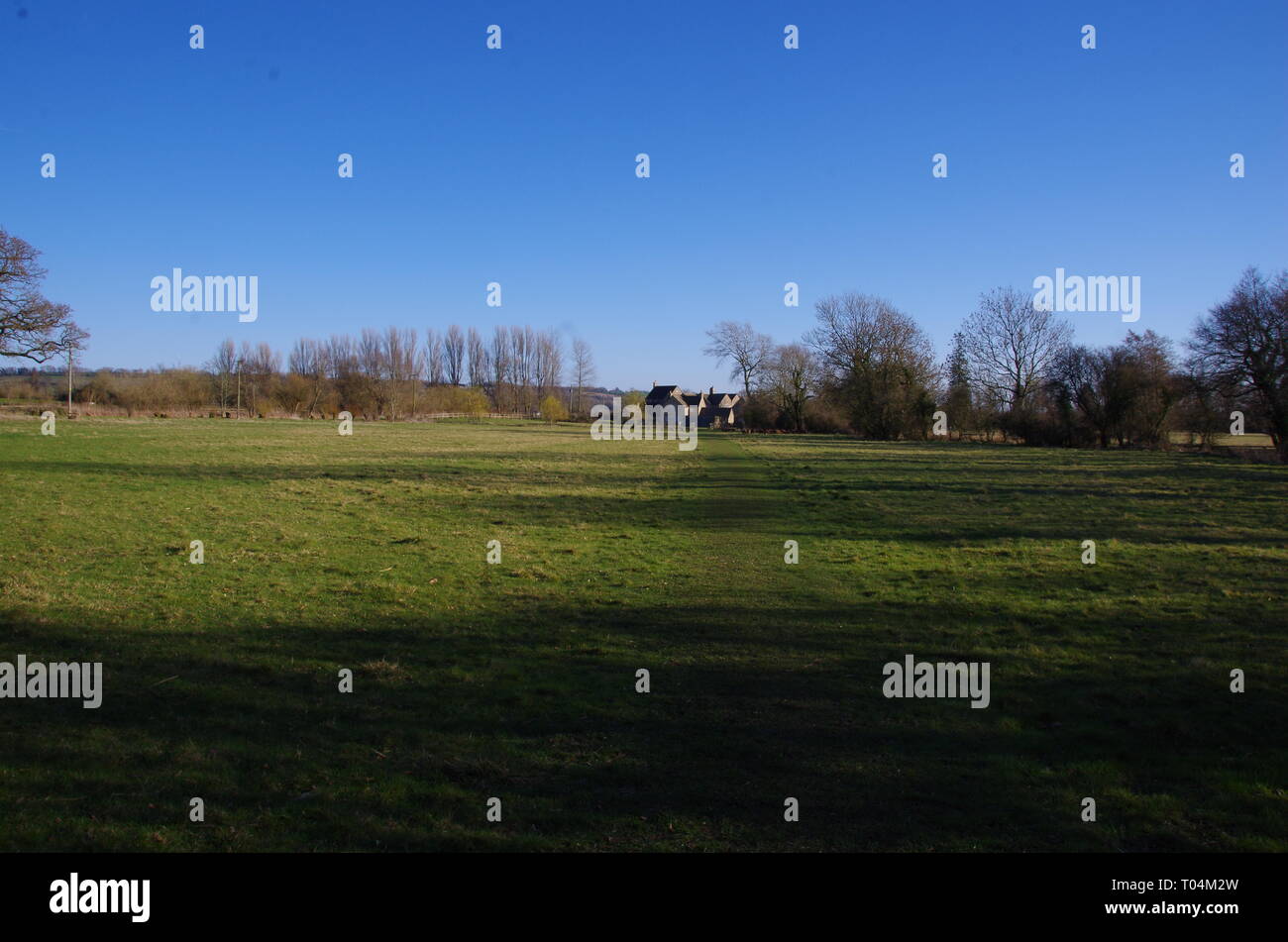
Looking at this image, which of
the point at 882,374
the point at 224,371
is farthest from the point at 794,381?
the point at 224,371

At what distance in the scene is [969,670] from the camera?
724cm

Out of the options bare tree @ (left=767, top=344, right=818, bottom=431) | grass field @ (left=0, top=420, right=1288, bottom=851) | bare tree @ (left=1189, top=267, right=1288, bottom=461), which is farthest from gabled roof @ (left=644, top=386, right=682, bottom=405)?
grass field @ (left=0, top=420, right=1288, bottom=851)

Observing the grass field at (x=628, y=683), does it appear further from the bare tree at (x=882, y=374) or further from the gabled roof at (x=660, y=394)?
the gabled roof at (x=660, y=394)

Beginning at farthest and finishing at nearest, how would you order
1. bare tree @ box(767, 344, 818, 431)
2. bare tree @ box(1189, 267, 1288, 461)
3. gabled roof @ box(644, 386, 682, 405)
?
gabled roof @ box(644, 386, 682, 405)
bare tree @ box(767, 344, 818, 431)
bare tree @ box(1189, 267, 1288, 461)

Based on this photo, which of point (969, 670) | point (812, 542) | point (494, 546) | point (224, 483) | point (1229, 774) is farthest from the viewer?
point (224, 483)

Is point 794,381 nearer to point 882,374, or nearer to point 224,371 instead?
point 882,374

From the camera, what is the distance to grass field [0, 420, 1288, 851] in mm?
4414

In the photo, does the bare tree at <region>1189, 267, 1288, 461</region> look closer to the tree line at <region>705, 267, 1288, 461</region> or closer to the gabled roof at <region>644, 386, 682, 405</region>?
the tree line at <region>705, 267, 1288, 461</region>

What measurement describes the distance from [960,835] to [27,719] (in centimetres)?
688

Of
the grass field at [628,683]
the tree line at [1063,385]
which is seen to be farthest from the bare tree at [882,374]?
the grass field at [628,683]

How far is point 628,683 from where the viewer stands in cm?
689

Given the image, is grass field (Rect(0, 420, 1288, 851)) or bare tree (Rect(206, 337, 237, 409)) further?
bare tree (Rect(206, 337, 237, 409))
